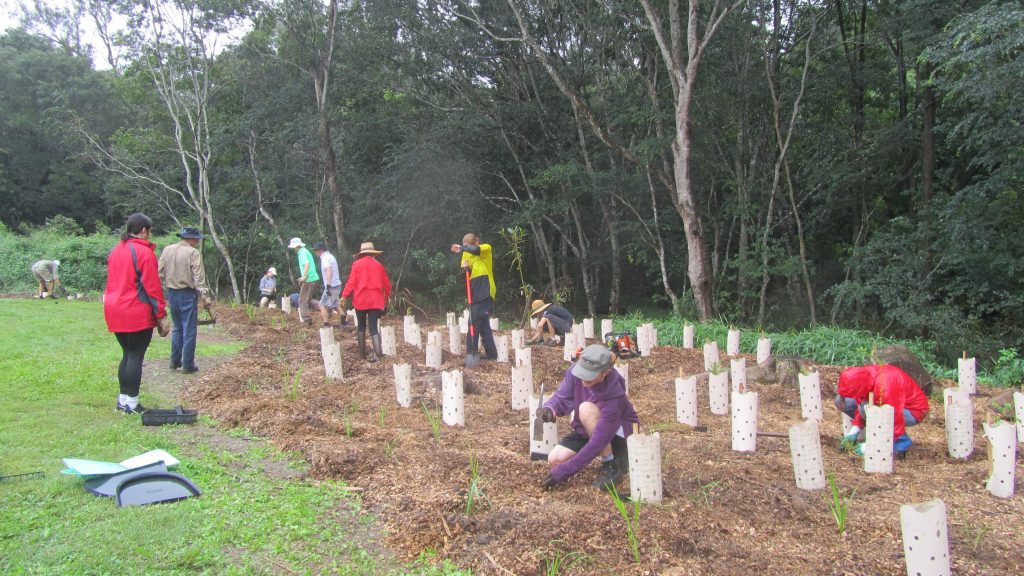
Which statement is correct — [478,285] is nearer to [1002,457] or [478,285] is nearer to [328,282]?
[328,282]

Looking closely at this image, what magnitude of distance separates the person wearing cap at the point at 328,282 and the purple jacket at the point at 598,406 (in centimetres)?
647

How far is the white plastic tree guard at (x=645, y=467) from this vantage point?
3.75 m

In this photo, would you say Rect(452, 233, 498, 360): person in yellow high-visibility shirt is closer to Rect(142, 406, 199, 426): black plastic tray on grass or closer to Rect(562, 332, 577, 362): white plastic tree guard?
Rect(562, 332, 577, 362): white plastic tree guard

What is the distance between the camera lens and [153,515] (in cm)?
350

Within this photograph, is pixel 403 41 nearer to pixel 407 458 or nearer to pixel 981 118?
pixel 981 118

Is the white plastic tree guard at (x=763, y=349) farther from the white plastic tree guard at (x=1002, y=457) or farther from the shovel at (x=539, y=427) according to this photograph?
the shovel at (x=539, y=427)

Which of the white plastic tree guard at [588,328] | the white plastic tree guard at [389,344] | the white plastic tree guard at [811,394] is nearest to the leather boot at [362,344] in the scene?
the white plastic tree guard at [389,344]

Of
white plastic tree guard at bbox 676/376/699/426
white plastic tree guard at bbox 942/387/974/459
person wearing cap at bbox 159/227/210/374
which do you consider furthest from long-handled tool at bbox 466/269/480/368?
white plastic tree guard at bbox 942/387/974/459

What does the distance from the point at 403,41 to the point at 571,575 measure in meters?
16.2

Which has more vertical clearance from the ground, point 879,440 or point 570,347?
point 570,347

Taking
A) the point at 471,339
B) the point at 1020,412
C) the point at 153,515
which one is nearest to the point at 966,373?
the point at 1020,412

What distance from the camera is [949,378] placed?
27.8 ft

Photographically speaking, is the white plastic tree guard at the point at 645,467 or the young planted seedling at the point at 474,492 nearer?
the young planted seedling at the point at 474,492

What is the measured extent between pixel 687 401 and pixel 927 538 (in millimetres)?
2841
